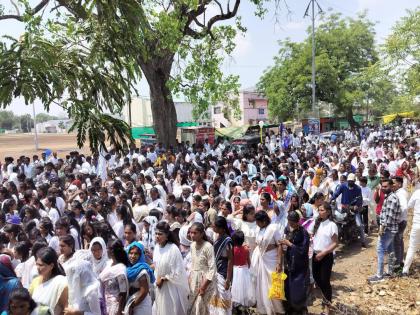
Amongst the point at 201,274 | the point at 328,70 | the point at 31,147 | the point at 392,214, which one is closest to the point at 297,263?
the point at 201,274

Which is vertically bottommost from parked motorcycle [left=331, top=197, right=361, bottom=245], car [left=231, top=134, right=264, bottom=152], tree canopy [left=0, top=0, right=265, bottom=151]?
parked motorcycle [left=331, top=197, right=361, bottom=245]

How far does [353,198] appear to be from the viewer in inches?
342

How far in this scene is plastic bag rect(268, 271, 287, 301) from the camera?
5234mm

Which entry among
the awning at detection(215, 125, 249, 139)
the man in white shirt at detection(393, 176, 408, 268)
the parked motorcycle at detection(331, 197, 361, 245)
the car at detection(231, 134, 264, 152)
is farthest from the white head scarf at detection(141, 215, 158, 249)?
the awning at detection(215, 125, 249, 139)

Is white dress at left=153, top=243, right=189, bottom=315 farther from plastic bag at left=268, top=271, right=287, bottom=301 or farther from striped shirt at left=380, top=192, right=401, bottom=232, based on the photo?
striped shirt at left=380, top=192, right=401, bottom=232

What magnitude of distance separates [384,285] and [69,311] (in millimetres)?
4530

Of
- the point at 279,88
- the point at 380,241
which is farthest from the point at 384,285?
the point at 279,88

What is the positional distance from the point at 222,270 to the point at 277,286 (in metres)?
0.75

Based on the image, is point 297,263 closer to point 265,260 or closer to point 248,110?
point 265,260

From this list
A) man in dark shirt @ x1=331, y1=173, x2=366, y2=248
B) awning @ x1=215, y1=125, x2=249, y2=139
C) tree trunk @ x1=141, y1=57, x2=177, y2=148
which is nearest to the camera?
man in dark shirt @ x1=331, y1=173, x2=366, y2=248

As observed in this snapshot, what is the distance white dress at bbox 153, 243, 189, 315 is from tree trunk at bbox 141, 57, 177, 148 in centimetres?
1391

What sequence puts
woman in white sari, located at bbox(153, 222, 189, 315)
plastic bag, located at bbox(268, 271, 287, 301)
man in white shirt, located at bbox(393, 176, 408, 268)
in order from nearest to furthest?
woman in white sari, located at bbox(153, 222, 189, 315), plastic bag, located at bbox(268, 271, 287, 301), man in white shirt, located at bbox(393, 176, 408, 268)

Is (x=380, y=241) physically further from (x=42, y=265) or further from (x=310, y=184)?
(x=42, y=265)

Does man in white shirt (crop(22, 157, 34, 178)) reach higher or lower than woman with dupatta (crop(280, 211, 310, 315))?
higher
